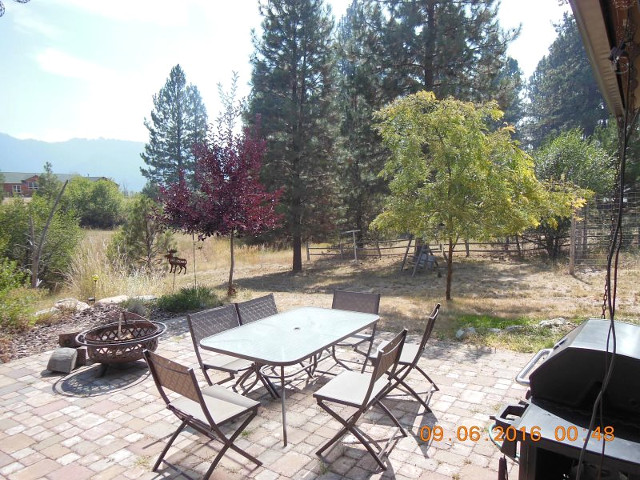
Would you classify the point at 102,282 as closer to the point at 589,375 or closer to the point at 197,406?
the point at 197,406

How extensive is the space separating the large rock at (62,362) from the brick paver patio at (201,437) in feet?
0.23

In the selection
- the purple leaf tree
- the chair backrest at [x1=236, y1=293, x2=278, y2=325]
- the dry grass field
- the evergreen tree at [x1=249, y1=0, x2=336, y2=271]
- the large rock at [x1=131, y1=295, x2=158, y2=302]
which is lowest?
the dry grass field

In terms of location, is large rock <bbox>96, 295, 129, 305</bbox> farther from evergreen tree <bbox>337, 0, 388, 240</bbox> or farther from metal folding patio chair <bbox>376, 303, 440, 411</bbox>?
evergreen tree <bbox>337, 0, 388, 240</bbox>

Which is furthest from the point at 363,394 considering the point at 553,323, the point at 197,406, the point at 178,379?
the point at 553,323

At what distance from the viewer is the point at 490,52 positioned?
10.7 metres

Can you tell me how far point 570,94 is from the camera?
79.2 feet

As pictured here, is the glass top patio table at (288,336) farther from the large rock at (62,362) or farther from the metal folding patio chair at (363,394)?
the large rock at (62,362)

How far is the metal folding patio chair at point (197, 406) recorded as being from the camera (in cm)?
232

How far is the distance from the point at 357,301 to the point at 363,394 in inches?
72.3

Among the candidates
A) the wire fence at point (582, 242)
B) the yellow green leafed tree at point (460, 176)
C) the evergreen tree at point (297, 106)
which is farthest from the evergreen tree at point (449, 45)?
the yellow green leafed tree at point (460, 176)

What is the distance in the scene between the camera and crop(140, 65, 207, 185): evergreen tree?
1158 inches

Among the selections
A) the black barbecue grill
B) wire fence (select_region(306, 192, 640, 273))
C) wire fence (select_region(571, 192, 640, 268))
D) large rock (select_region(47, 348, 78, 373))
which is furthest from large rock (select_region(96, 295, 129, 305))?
wire fence (select_region(571, 192, 640, 268))

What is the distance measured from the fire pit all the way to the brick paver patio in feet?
0.66

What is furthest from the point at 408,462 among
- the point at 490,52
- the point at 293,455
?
the point at 490,52
